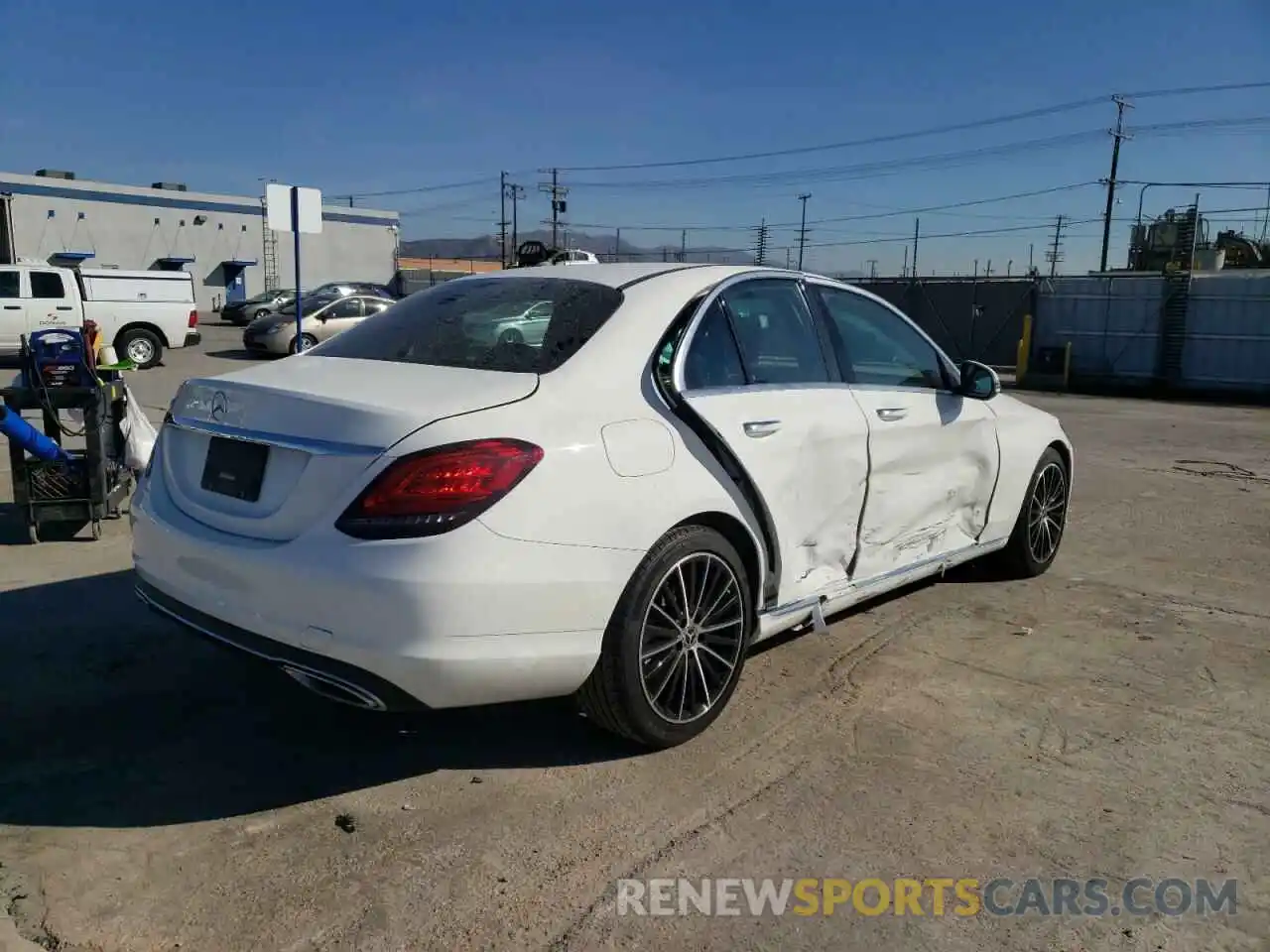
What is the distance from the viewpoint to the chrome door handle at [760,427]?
11.9ft

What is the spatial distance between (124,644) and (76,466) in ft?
7.31

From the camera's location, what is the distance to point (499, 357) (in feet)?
11.3

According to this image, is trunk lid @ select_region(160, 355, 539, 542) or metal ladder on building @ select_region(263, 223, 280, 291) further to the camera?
metal ladder on building @ select_region(263, 223, 280, 291)

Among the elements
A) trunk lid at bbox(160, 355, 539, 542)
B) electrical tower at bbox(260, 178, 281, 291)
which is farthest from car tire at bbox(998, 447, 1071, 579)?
electrical tower at bbox(260, 178, 281, 291)

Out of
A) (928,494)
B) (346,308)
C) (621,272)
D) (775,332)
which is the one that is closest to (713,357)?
(775,332)

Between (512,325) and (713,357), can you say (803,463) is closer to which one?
(713,357)

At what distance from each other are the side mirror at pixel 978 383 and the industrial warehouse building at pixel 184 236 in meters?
40.4

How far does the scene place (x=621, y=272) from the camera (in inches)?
156

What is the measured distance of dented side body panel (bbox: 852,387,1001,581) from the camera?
13.9 feet

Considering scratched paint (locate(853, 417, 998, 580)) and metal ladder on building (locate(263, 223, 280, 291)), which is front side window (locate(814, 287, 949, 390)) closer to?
scratched paint (locate(853, 417, 998, 580))

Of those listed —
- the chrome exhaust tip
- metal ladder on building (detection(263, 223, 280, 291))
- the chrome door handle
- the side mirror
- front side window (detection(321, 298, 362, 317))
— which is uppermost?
metal ladder on building (detection(263, 223, 280, 291))

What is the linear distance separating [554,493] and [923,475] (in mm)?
2186

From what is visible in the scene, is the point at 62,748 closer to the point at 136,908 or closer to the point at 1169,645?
the point at 136,908

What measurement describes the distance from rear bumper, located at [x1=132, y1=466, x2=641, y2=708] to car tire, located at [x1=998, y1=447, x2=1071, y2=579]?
3191 mm
